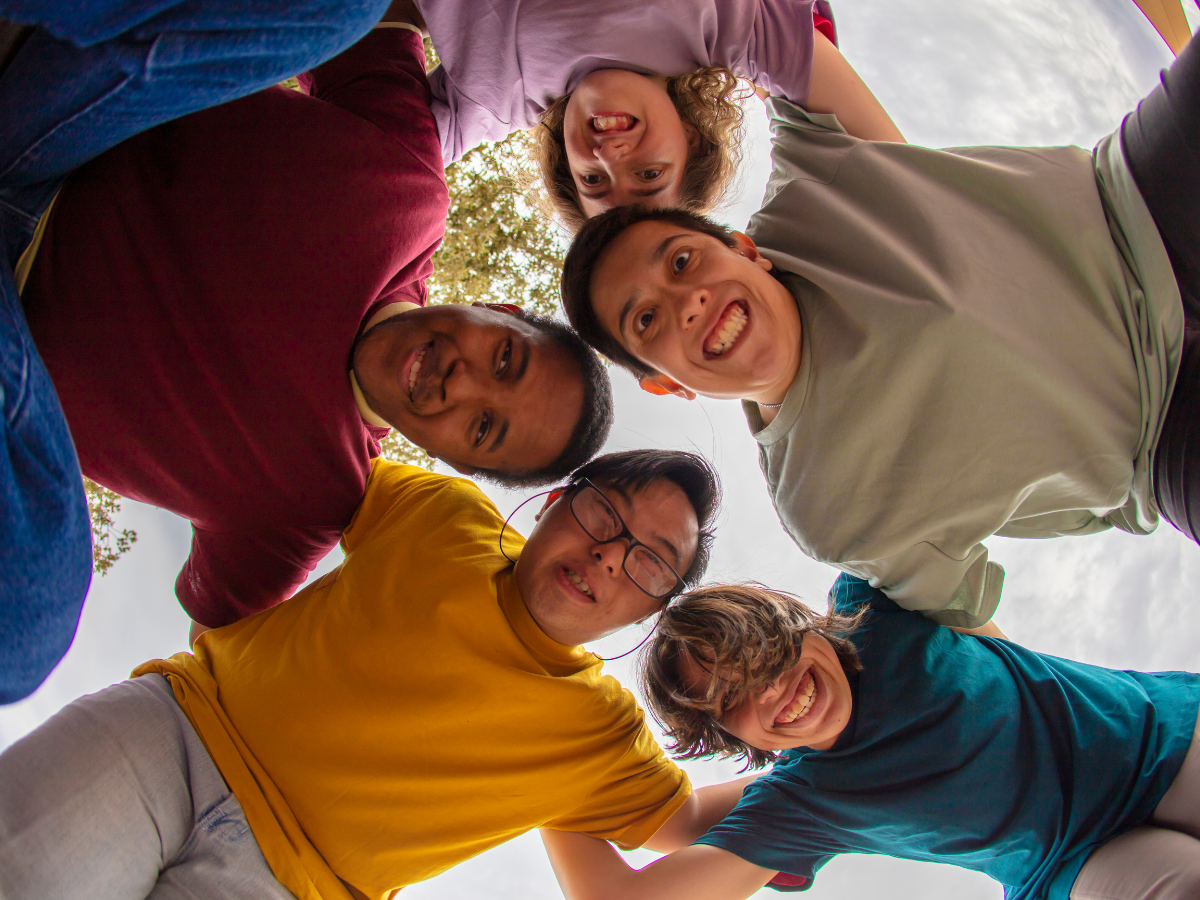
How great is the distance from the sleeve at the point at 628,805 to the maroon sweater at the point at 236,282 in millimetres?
710

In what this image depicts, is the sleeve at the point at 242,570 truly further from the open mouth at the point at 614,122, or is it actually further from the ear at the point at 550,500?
the open mouth at the point at 614,122

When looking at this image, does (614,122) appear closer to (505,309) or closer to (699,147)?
(699,147)

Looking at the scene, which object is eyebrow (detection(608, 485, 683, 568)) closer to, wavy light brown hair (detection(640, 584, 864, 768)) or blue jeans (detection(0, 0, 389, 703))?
wavy light brown hair (detection(640, 584, 864, 768))

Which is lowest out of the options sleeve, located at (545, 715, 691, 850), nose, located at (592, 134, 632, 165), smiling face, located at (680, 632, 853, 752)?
sleeve, located at (545, 715, 691, 850)

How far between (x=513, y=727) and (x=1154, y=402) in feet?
3.51

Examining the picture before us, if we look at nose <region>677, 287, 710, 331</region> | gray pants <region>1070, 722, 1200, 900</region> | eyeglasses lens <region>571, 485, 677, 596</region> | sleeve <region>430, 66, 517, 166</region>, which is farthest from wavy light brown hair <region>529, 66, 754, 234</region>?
gray pants <region>1070, 722, 1200, 900</region>

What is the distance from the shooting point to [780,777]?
1.32m

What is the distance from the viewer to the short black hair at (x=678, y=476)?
132cm

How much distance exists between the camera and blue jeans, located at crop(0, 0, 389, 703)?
1.70 feet

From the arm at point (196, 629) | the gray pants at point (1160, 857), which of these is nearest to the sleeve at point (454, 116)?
the arm at point (196, 629)

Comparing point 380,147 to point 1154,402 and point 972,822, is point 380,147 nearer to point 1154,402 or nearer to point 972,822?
point 1154,402

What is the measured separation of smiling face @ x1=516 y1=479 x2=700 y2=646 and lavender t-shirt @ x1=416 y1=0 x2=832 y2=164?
2.40 feet

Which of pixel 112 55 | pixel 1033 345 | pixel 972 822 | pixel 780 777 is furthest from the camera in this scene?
pixel 780 777

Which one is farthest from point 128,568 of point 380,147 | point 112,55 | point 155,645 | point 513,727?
point 112,55
